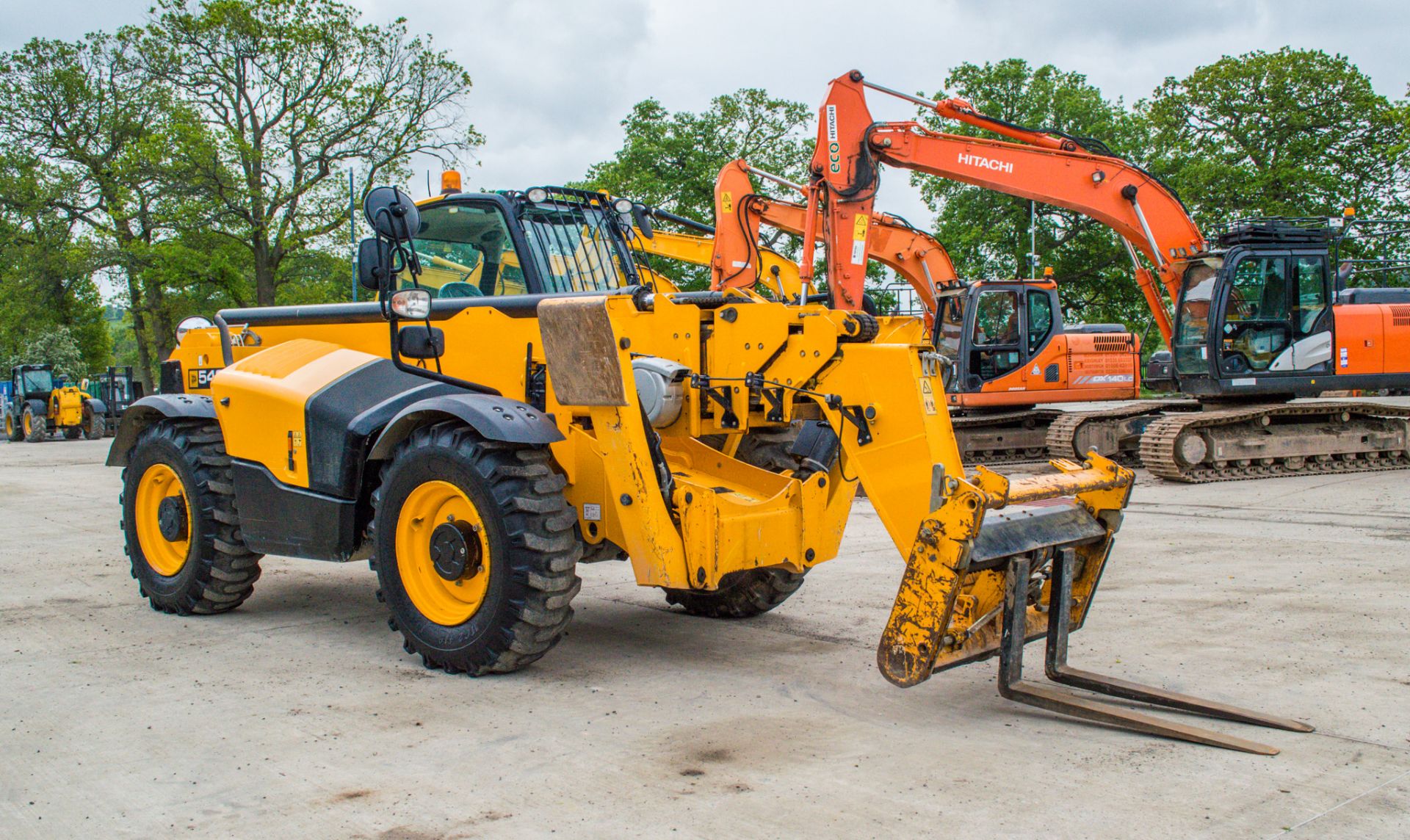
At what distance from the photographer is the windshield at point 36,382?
3192 centimetres

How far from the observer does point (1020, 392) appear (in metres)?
17.1

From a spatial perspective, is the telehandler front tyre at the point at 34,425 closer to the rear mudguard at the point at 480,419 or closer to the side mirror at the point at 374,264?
the side mirror at the point at 374,264

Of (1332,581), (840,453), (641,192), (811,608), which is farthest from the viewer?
(641,192)

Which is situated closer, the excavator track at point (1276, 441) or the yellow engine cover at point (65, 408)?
the excavator track at point (1276, 441)

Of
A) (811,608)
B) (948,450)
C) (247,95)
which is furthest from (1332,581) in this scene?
(247,95)

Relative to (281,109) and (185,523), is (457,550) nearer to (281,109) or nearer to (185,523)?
(185,523)

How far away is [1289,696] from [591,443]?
10.6 feet

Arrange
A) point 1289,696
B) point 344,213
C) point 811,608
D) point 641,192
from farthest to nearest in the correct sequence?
point 641,192
point 344,213
point 811,608
point 1289,696

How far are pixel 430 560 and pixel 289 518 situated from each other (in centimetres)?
110

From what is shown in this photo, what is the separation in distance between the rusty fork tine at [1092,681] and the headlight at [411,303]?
323cm

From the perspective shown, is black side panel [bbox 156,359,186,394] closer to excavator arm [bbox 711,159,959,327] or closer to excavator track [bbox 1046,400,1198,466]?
excavator arm [bbox 711,159,959,327]

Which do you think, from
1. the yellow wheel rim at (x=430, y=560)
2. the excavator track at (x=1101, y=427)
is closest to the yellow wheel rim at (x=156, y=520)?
the yellow wheel rim at (x=430, y=560)

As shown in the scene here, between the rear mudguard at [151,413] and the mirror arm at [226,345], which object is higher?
the mirror arm at [226,345]

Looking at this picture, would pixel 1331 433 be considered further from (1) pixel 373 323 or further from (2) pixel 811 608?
(1) pixel 373 323
